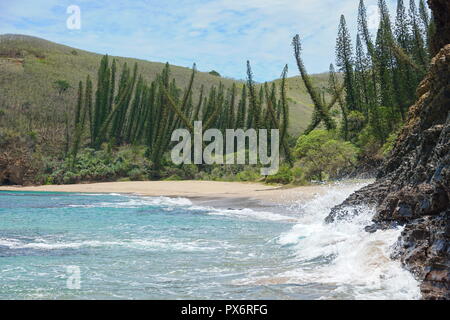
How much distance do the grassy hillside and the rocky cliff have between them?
173ft

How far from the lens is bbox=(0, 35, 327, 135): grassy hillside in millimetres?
61219

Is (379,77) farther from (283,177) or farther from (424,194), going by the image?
(424,194)

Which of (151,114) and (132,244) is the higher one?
(151,114)

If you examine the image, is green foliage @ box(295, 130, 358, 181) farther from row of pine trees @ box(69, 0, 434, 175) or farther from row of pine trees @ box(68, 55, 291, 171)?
row of pine trees @ box(68, 55, 291, 171)

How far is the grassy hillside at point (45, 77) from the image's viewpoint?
61219 millimetres

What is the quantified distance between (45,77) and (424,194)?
69.7 m

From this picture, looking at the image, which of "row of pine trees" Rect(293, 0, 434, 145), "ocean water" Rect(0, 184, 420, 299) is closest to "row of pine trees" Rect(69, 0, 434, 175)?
"row of pine trees" Rect(293, 0, 434, 145)

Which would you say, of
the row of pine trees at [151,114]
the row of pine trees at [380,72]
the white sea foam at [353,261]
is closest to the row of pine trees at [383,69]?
the row of pine trees at [380,72]

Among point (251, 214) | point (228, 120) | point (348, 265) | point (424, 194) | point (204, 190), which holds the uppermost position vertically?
point (228, 120)

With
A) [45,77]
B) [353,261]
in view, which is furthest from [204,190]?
[45,77]

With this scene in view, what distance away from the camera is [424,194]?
852cm

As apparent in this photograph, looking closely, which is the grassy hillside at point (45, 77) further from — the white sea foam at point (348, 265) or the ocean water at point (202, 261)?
the white sea foam at point (348, 265)
